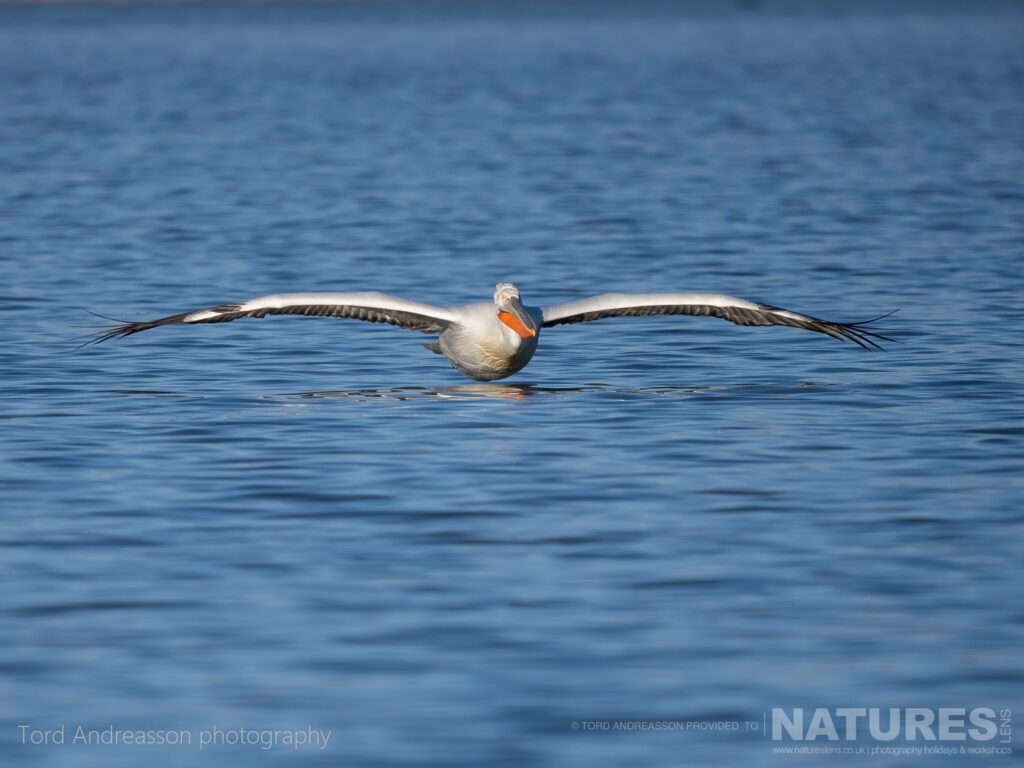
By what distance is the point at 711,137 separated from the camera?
44.6 meters

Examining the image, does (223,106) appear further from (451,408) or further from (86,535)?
(86,535)

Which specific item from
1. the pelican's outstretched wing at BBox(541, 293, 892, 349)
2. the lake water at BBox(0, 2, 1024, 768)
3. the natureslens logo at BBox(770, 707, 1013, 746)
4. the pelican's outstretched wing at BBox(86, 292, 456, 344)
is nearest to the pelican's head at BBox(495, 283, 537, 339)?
the pelican's outstretched wing at BBox(541, 293, 892, 349)

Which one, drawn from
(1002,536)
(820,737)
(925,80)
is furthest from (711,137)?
(820,737)

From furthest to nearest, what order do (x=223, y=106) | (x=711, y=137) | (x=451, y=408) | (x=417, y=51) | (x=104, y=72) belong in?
1. (x=417, y=51)
2. (x=104, y=72)
3. (x=223, y=106)
4. (x=711, y=137)
5. (x=451, y=408)

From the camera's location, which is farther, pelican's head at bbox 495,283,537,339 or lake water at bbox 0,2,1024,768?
pelican's head at bbox 495,283,537,339

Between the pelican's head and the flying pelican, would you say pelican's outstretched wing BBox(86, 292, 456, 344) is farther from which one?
the pelican's head

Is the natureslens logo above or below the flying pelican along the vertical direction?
below

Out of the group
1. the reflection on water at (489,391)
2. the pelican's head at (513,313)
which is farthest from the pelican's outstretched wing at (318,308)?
the reflection on water at (489,391)

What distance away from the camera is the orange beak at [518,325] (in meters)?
15.7

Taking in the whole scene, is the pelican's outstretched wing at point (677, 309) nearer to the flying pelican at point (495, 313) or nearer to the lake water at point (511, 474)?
the flying pelican at point (495, 313)

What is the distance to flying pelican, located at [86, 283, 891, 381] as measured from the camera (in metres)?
15.9

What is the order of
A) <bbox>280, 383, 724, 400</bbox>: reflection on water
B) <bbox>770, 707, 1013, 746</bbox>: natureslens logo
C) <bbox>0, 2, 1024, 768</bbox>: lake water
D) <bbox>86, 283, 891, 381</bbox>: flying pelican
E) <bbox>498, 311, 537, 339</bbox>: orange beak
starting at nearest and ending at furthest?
<bbox>770, 707, 1013, 746</bbox>: natureslens logo < <bbox>0, 2, 1024, 768</bbox>: lake water < <bbox>498, 311, 537, 339</bbox>: orange beak < <bbox>86, 283, 891, 381</bbox>: flying pelican < <bbox>280, 383, 724, 400</bbox>: reflection on water

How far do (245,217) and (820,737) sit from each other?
22.6m

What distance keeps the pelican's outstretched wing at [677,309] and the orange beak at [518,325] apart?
33 cm
